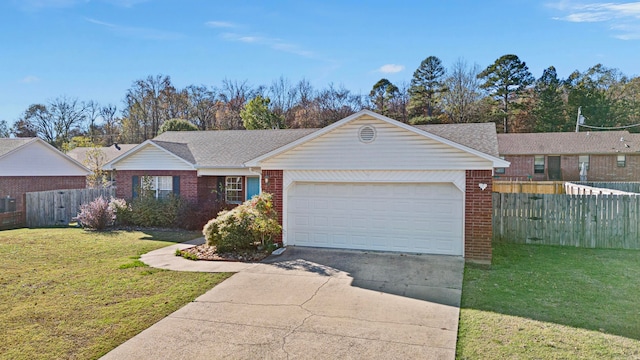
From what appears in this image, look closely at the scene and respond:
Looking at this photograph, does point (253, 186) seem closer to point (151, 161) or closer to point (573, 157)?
point (151, 161)

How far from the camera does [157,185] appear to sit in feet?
56.5

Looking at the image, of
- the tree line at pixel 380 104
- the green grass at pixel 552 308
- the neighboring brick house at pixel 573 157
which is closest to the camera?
the green grass at pixel 552 308

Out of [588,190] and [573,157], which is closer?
[588,190]

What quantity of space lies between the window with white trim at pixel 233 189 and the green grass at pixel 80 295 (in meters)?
5.82

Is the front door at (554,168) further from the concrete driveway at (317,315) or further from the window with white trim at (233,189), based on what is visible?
the concrete driveway at (317,315)

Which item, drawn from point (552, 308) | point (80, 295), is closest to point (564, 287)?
point (552, 308)

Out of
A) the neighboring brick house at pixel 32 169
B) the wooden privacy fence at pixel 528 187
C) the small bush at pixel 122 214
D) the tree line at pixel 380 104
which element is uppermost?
the tree line at pixel 380 104

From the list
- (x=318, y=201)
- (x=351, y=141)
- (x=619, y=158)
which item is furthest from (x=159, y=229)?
(x=619, y=158)

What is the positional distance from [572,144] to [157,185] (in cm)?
3125

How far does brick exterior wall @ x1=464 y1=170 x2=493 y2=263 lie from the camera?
952 centimetres

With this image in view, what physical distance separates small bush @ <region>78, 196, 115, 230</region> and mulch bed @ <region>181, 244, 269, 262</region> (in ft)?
21.0

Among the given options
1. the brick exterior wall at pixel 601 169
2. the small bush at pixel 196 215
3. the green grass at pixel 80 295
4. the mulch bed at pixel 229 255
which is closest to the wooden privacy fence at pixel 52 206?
the green grass at pixel 80 295

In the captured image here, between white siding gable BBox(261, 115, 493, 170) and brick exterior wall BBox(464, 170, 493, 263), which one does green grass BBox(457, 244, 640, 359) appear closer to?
brick exterior wall BBox(464, 170, 493, 263)

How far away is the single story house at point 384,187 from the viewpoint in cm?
970
